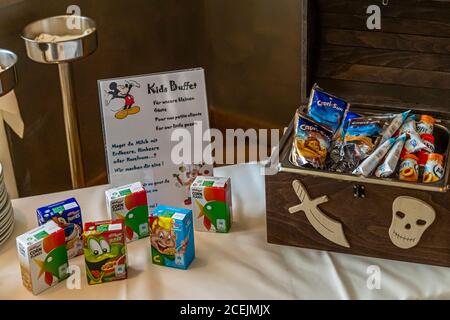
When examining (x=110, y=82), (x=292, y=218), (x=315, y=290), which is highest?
(x=110, y=82)

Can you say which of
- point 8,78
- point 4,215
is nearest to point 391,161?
point 4,215

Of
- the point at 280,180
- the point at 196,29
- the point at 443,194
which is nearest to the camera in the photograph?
the point at 443,194

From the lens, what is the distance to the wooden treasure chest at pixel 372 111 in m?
1.42

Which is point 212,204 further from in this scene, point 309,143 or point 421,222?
point 421,222

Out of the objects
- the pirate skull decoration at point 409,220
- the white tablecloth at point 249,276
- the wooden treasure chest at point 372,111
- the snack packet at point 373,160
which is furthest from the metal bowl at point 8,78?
the pirate skull decoration at point 409,220

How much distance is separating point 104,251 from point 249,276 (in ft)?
1.05

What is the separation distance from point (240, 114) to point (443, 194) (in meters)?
2.18

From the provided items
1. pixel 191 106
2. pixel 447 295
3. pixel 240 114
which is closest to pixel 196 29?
pixel 240 114

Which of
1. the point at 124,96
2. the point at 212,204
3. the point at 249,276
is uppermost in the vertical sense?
the point at 124,96

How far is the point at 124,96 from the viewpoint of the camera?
1.60 meters

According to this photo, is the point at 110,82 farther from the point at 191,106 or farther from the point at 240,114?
the point at 240,114

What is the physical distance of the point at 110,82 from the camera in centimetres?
158

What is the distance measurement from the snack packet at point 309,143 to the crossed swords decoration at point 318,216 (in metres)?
0.06

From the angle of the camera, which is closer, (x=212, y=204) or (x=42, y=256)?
(x=42, y=256)
